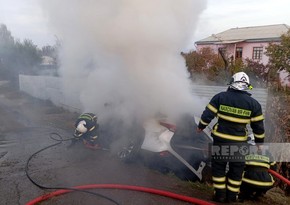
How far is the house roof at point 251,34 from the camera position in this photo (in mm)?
28875

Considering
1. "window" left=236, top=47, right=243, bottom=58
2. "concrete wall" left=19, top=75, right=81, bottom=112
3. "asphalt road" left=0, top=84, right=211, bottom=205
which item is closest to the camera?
"asphalt road" left=0, top=84, right=211, bottom=205

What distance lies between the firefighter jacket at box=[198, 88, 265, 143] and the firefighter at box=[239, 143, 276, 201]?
0.82 ft

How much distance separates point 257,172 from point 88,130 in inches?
135

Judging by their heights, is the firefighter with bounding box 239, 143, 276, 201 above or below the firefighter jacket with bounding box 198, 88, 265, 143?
below

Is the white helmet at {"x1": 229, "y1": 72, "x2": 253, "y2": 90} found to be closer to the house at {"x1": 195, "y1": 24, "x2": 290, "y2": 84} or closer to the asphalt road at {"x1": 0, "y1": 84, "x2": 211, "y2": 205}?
the asphalt road at {"x1": 0, "y1": 84, "x2": 211, "y2": 205}

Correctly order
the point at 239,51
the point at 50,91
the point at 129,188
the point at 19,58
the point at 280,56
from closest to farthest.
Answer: the point at 129,188
the point at 280,56
the point at 50,91
the point at 19,58
the point at 239,51

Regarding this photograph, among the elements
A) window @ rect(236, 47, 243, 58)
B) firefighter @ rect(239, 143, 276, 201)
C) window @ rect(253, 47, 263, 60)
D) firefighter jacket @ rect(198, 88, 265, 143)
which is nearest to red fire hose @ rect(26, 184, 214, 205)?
firefighter @ rect(239, 143, 276, 201)

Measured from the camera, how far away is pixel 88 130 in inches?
234

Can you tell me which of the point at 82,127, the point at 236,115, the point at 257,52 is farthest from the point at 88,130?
the point at 257,52

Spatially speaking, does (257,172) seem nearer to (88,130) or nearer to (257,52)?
(88,130)

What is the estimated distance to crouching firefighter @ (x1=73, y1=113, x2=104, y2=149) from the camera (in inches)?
233

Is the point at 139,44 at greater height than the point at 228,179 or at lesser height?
greater

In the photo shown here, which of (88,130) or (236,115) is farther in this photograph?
(88,130)

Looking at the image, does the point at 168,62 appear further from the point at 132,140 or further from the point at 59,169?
the point at 59,169
